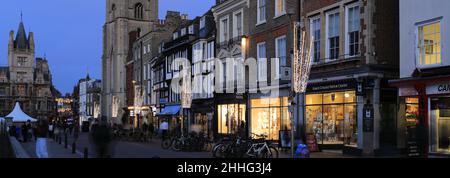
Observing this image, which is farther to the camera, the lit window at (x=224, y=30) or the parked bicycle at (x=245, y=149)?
the lit window at (x=224, y=30)

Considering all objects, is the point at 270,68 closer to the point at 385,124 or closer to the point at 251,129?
the point at 251,129

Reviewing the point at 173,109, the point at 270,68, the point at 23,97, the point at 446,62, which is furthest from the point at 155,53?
the point at 23,97

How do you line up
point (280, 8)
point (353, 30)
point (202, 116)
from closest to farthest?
point (353, 30) → point (280, 8) → point (202, 116)

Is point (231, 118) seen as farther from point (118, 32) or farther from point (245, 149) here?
point (118, 32)

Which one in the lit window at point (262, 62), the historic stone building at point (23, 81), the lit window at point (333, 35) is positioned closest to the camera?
the lit window at point (333, 35)

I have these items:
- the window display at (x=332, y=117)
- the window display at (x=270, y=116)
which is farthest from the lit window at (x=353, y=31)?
the window display at (x=270, y=116)

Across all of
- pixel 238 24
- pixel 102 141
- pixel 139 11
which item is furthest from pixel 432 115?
pixel 139 11

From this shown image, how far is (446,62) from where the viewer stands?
1731 cm

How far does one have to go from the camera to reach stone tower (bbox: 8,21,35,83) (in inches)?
5010

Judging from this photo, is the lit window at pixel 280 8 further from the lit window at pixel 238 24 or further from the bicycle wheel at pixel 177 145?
the bicycle wheel at pixel 177 145

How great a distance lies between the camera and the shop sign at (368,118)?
2026cm

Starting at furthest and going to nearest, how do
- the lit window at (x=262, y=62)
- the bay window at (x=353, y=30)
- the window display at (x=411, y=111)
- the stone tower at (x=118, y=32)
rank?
the stone tower at (x=118, y=32) < the lit window at (x=262, y=62) < the bay window at (x=353, y=30) < the window display at (x=411, y=111)

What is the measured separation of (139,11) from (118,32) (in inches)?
287

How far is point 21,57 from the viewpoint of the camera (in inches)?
5044
